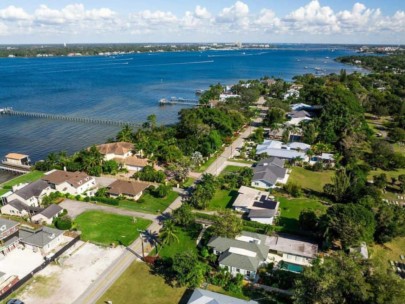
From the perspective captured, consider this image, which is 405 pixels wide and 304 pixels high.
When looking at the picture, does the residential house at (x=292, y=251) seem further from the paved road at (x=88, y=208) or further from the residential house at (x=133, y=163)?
the residential house at (x=133, y=163)

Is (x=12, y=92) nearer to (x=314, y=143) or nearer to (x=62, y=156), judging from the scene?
(x=62, y=156)

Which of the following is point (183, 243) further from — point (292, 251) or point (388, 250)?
point (388, 250)

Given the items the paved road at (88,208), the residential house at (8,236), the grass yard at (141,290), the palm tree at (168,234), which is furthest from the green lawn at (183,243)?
the residential house at (8,236)

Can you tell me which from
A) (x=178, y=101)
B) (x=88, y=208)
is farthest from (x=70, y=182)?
(x=178, y=101)

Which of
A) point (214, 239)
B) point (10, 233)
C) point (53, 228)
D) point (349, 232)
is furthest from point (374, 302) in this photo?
point (10, 233)

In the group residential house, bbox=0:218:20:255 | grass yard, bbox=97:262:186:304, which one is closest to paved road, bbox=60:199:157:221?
residential house, bbox=0:218:20:255

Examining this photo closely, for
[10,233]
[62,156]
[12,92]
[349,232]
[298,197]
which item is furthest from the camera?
[12,92]
